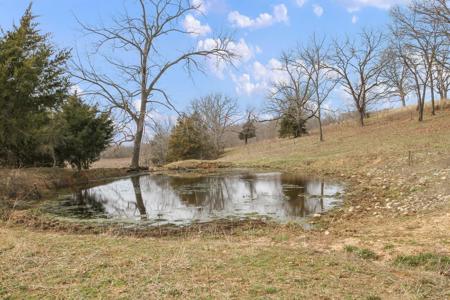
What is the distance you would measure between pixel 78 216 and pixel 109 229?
2136 millimetres

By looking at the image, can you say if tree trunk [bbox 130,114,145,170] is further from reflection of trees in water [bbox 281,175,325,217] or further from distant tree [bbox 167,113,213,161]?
distant tree [bbox 167,113,213,161]

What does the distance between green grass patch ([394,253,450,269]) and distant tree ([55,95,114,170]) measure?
17069 mm

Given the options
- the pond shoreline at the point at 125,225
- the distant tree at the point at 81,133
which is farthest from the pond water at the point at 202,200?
the distant tree at the point at 81,133

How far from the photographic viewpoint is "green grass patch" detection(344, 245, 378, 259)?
209 inches

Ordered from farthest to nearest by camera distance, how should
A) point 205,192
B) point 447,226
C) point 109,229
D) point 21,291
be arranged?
point 205,192, point 109,229, point 447,226, point 21,291

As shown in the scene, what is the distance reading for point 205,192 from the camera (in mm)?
13688

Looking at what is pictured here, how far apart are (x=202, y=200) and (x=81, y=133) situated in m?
11.1

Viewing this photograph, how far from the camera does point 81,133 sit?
66.7 feet

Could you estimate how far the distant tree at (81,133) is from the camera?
64.7 feet

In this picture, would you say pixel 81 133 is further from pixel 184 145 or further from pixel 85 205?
pixel 184 145

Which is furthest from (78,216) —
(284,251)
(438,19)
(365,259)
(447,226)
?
(438,19)

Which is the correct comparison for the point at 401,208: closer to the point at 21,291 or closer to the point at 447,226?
the point at 447,226

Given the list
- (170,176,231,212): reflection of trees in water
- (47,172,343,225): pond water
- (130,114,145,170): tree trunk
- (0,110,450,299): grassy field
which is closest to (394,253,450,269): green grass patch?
(0,110,450,299): grassy field

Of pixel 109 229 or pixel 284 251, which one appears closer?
pixel 284 251
